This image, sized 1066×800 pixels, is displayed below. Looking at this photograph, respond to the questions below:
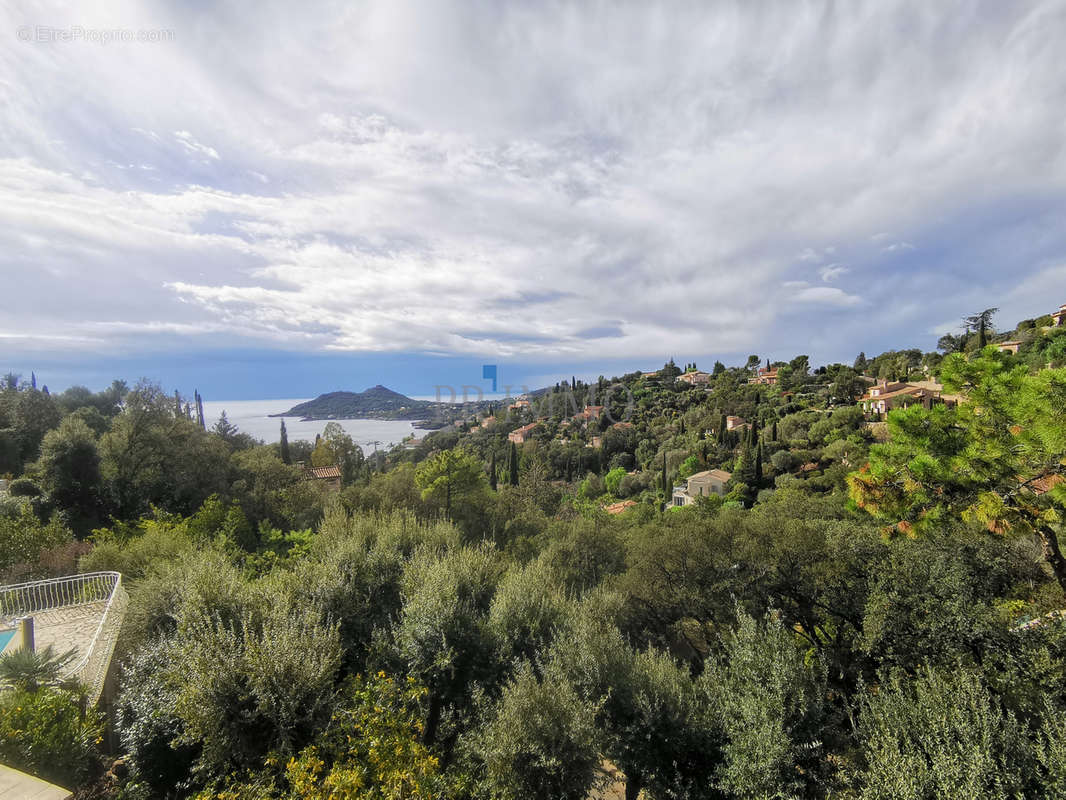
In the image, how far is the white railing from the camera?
701cm

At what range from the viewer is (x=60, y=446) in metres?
17.9

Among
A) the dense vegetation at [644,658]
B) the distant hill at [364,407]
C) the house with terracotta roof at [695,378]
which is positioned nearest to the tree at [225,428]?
the dense vegetation at [644,658]

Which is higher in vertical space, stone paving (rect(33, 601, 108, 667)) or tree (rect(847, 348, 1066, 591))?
tree (rect(847, 348, 1066, 591))

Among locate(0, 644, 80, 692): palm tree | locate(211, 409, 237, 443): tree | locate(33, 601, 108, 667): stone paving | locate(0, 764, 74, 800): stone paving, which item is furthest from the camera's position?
locate(211, 409, 237, 443): tree

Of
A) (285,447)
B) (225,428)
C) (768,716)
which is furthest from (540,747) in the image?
(285,447)

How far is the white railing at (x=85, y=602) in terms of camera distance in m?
7.01

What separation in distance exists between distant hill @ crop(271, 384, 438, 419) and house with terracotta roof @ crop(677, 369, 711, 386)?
56921 mm

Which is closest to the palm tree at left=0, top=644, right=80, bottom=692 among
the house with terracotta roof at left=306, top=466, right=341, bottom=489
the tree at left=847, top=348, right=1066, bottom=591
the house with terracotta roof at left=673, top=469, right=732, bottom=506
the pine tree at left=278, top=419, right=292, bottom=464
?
the tree at left=847, top=348, right=1066, bottom=591

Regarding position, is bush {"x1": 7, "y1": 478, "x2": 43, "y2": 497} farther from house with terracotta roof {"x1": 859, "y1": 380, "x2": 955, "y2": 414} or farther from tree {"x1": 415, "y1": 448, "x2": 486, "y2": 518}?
house with terracotta roof {"x1": 859, "y1": 380, "x2": 955, "y2": 414}

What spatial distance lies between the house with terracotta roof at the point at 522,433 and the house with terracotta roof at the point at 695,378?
3638cm

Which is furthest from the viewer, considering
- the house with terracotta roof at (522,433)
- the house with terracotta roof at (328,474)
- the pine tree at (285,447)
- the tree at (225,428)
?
the house with terracotta roof at (522,433)

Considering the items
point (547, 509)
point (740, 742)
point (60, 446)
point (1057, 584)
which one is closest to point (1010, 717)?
point (740, 742)

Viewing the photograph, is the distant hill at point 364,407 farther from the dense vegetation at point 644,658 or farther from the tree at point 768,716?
the tree at point 768,716

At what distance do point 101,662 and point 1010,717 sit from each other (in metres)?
13.7
